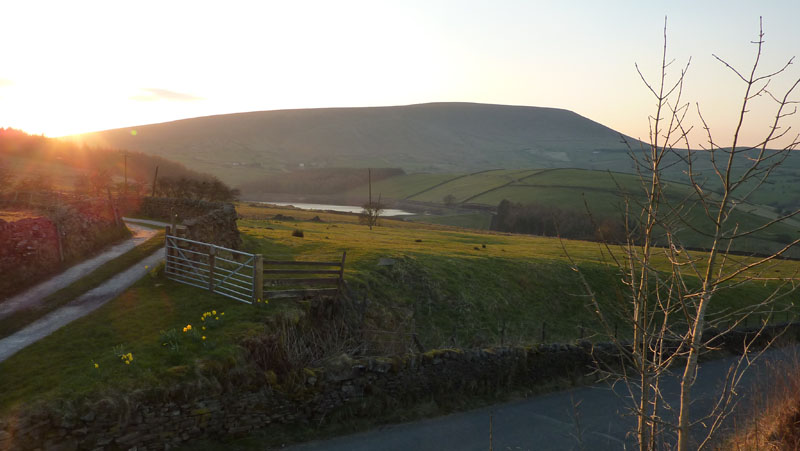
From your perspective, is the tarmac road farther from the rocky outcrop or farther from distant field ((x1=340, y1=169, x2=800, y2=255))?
distant field ((x1=340, y1=169, x2=800, y2=255))

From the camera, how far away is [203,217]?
25844 mm

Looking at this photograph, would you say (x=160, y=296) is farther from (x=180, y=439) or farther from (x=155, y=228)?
(x=155, y=228)

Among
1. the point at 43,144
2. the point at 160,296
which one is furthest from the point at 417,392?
the point at 43,144

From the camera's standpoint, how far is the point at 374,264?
32500 millimetres

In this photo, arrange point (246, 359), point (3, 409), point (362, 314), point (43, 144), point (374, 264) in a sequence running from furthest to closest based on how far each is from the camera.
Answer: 1. point (43, 144)
2. point (374, 264)
3. point (362, 314)
4. point (246, 359)
5. point (3, 409)

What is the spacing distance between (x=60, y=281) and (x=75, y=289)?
159cm

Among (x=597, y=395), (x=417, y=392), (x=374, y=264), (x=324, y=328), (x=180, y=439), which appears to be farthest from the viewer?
(x=374, y=264)

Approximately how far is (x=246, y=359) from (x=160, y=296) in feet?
19.3

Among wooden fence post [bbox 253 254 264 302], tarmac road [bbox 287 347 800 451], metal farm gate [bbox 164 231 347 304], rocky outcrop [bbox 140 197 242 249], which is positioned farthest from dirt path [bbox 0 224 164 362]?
tarmac road [bbox 287 347 800 451]

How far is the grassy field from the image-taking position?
47.2 feet

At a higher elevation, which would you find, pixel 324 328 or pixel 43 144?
pixel 43 144

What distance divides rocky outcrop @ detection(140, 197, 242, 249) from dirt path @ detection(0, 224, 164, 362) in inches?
99.8

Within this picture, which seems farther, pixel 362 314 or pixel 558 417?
pixel 362 314

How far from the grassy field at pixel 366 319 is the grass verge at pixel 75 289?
1940 millimetres
